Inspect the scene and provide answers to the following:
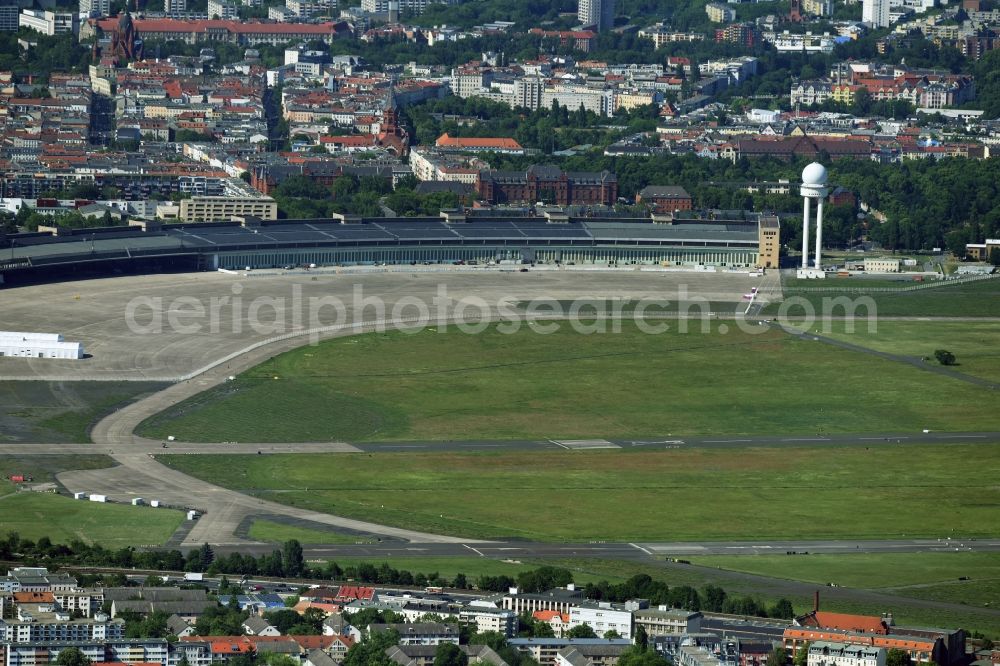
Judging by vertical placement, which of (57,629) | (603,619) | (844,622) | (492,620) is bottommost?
(844,622)

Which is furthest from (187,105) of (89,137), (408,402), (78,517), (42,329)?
(78,517)

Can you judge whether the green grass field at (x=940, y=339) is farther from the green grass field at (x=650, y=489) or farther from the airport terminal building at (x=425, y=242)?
the airport terminal building at (x=425, y=242)

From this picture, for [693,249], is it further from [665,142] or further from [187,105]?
[187,105]

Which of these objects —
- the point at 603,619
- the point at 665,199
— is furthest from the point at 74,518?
the point at 665,199

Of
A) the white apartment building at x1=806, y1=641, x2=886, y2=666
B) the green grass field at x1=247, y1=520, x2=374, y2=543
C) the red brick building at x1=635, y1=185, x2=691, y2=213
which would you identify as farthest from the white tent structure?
the red brick building at x1=635, y1=185, x2=691, y2=213

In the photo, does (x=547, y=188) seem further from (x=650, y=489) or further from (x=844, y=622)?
(x=844, y=622)
